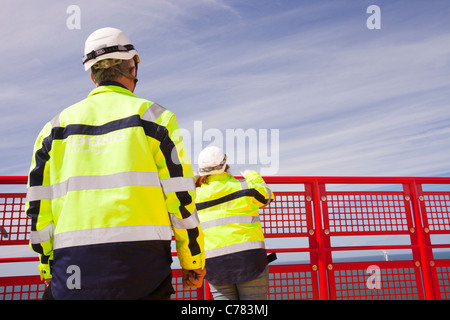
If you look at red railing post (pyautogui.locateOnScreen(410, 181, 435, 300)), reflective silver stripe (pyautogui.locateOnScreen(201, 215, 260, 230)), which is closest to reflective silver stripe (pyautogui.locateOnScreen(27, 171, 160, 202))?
reflective silver stripe (pyautogui.locateOnScreen(201, 215, 260, 230))

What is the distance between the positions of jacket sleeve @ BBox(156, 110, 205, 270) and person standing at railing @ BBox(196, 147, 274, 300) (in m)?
2.25

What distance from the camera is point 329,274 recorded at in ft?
19.2

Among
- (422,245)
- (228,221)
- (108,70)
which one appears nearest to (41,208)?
(108,70)

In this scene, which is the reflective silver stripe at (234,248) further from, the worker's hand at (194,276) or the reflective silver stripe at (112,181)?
the reflective silver stripe at (112,181)

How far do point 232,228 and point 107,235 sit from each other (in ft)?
8.65

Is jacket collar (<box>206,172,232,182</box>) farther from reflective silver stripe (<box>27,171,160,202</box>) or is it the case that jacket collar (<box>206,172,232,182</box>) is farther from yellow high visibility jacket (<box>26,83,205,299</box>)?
reflective silver stripe (<box>27,171,160,202</box>)

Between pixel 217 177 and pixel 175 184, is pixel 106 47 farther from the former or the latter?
pixel 217 177

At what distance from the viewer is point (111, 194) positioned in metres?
2.20

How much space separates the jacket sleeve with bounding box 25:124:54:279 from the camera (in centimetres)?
244

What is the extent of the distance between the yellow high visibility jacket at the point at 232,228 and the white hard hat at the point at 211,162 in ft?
0.43

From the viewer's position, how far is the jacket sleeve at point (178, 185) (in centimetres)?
233

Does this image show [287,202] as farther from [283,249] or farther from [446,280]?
[446,280]

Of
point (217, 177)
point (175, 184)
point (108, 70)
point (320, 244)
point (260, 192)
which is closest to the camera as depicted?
point (175, 184)
